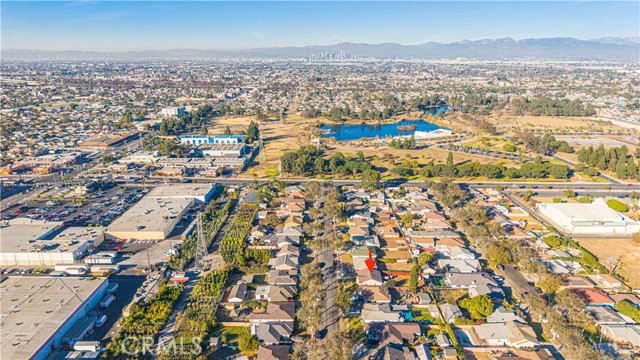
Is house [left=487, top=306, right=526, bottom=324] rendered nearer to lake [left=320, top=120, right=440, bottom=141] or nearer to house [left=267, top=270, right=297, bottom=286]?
house [left=267, top=270, right=297, bottom=286]

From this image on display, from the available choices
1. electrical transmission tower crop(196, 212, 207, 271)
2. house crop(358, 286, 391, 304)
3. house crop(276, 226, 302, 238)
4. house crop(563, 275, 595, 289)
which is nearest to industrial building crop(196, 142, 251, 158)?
house crop(276, 226, 302, 238)

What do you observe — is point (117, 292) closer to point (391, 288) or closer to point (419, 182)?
point (391, 288)

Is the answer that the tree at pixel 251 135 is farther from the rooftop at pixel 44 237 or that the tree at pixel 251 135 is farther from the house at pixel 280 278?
the house at pixel 280 278

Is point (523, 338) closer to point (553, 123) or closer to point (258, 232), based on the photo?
point (258, 232)

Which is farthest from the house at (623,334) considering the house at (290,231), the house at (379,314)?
the house at (290,231)

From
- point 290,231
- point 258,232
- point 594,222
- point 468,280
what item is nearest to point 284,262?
point 290,231

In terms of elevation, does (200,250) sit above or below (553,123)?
below
